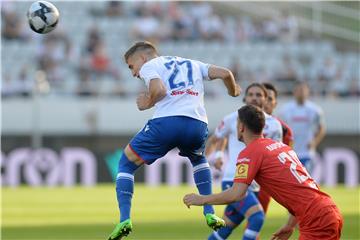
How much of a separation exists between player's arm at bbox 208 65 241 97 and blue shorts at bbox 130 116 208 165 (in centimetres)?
46

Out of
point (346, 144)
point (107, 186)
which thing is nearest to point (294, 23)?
point (346, 144)

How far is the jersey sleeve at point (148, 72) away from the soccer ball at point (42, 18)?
1486mm

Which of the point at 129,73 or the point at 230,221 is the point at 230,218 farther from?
the point at 129,73

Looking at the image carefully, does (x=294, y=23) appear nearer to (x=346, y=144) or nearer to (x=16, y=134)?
(x=346, y=144)

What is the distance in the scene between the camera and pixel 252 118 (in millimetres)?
9531

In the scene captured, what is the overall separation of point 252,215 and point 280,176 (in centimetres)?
301

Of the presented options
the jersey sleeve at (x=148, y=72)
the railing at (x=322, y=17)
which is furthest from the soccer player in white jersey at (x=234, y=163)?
the railing at (x=322, y=17)

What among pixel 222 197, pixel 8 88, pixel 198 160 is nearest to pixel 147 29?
pixel 8 88

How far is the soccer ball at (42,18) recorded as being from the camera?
11.6 m

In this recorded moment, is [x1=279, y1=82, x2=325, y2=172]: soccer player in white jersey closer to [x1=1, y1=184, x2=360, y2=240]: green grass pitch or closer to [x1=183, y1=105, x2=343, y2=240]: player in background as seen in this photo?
[x1=1, y1=184, x2=360, y2=240]: green grass pitch

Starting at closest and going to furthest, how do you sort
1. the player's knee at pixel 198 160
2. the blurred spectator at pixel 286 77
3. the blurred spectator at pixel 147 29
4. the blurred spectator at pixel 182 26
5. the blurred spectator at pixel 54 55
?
the player's knee at pixel 198 160, the blurred spectator at pixel 286 77, the blurred spectator at pixel 54 55, the blurred spectator at pixel 147 29, the blurred spectator at pixel 182 26

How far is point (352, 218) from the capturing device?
1844 cm

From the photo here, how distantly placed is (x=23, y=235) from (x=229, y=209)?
13.2 feet

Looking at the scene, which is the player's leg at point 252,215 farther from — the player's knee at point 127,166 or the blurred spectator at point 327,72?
the blurred spectator at point 327,72
